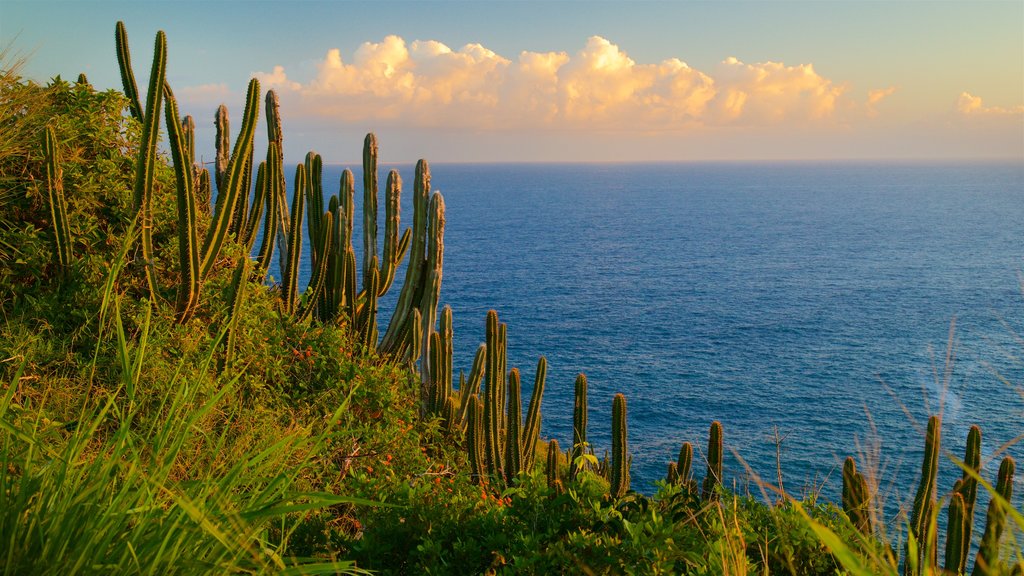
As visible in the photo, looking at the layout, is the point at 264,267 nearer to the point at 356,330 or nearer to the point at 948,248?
the point at 356,330

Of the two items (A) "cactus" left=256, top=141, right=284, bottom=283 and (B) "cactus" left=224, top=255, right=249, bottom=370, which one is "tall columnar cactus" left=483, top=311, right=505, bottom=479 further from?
(B) "cactus" left=224, top=255, right=249, bottom=370

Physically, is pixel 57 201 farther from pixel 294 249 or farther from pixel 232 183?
pixel 294 249

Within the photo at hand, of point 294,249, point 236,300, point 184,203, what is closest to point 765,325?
point 294,249

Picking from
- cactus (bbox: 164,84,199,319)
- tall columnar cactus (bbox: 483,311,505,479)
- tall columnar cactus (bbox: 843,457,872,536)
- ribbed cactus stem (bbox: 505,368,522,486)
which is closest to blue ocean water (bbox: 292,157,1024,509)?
tall columnar cactus (bbox: 843,457,872,536)

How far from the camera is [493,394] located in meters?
10.1

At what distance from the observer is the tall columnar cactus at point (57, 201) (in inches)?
245

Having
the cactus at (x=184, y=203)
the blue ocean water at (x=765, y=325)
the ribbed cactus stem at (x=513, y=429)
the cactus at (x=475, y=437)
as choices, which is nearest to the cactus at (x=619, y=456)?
the blue ocean water at (x=765, y=325)

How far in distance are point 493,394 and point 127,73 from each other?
5.89 metres

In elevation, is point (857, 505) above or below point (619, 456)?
above

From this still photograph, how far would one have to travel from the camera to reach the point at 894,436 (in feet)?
115

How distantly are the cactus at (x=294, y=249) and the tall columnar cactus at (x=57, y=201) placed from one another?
288 centimetres

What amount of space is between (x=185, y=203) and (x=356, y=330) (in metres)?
4.78

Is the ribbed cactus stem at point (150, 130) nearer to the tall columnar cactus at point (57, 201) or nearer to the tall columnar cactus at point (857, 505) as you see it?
the tall columnar cactus at point (57, 201)

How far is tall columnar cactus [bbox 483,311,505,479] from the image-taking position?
370 inches
